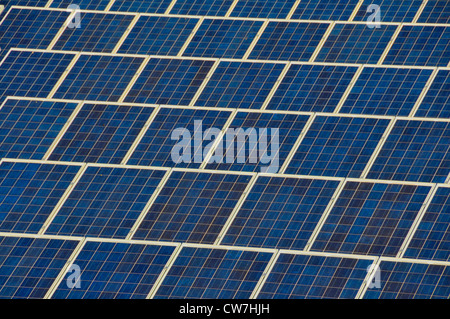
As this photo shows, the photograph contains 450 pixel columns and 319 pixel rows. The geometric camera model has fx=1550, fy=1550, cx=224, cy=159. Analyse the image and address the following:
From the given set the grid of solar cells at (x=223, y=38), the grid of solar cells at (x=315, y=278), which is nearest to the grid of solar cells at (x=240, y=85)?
the grid of solar cells at (x=223, y=38)

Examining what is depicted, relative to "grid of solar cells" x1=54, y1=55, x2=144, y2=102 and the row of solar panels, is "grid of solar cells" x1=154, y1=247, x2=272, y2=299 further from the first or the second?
the row of solar panels

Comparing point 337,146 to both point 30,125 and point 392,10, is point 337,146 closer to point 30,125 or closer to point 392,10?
point 392,10

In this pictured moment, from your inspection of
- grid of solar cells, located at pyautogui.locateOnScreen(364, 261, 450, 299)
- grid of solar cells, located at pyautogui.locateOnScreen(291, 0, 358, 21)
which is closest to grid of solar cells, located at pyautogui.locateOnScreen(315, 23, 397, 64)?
grid of solar cells, located at pyautogui.locateOnScreen(291, 0, 358, 21)

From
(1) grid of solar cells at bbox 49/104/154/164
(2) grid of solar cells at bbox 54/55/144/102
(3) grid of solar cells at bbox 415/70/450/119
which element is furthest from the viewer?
(2) grid of solar cells at bbox 54/55/144/102

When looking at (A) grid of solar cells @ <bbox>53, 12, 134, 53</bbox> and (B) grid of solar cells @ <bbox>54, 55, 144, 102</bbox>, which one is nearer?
(B) grid of solar cells @ <bbox>54, 55, 144, 102</bbox>

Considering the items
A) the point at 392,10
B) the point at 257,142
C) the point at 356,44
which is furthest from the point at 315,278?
the point at 392,10

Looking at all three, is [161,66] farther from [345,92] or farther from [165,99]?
[345,92]

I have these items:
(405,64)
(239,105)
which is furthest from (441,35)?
(239,105)
